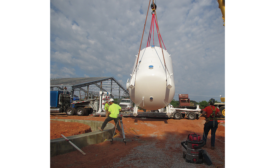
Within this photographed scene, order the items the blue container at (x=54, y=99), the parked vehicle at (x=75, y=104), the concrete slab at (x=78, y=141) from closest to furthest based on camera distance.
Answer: the concrete slab at (x=78, y=141), the parked vehicle at (x=75, y=104), the blue container at (x=54, y=99)

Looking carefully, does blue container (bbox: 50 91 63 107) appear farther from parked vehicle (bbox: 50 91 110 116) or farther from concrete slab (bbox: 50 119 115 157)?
concrete slab (bbox: 50 119 115 157)

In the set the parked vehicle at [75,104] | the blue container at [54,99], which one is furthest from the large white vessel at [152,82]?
the blue container at [54,99]

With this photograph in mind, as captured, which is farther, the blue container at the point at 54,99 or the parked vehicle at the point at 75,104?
the blue container at the point at 54,99

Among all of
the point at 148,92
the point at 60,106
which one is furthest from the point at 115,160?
the point at 60,106

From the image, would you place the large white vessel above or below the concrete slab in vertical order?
above

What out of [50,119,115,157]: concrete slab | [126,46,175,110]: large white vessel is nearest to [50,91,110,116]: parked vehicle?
[126,46,175,110]: large white vessel

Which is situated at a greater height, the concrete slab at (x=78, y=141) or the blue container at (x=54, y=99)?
the blue container at (x=54, y=99)

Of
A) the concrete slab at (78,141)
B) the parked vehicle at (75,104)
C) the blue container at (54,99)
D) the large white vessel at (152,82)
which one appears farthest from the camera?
the blue container at (54,99)

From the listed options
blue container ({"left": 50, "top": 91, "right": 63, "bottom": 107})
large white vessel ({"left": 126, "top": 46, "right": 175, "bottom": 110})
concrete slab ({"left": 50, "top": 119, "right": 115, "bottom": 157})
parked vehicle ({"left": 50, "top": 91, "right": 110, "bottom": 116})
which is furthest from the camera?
blue container ({"left": 50, "top": 91, "right": 63, "bottom": 107})

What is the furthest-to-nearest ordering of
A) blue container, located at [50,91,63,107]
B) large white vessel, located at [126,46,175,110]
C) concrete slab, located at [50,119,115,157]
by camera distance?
1. blue container, located at [50,91,63,107]
2. large white vessel, located at [126,46,175,110]
3. concrete slab, located at [50,119,115,157]

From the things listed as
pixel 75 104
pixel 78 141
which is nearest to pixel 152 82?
pixel 78 141

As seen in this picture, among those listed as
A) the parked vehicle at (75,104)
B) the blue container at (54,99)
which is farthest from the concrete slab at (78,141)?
the blue container at (54,99)

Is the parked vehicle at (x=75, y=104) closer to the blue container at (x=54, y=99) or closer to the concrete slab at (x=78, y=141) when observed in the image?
the blue container at (x=54, y=99)

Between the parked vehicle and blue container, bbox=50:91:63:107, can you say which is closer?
the parked vehicle
